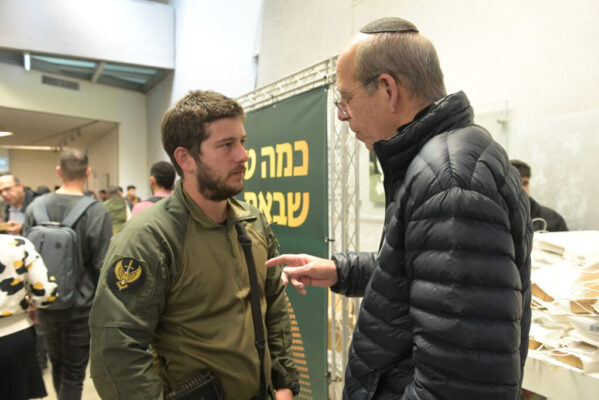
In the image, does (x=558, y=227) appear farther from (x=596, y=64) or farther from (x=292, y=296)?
(x=292, y=296)

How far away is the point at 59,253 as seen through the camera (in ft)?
7.99

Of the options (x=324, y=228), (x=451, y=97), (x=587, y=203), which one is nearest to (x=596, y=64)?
(x=587, y=203)

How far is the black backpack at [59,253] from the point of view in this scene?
241 cm

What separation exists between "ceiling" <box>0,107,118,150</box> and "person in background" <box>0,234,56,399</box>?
824 cm

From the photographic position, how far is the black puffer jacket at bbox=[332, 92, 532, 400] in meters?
0.67

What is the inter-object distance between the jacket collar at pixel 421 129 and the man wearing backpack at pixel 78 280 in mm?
2407

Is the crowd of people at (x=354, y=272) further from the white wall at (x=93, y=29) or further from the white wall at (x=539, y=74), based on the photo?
the white wall at (x=93, y=29)

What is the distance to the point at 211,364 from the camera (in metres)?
1.30

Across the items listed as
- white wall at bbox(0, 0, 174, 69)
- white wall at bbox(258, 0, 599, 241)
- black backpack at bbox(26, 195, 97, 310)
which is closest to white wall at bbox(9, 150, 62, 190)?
white wall at bbox(0, 0, 174, 69)

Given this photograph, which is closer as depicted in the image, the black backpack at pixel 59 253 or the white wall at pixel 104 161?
the black backpack at pixel 59 253

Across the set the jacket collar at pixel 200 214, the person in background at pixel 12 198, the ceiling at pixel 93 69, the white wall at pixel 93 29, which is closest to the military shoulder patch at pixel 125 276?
the jacket collar at pixel 200 214

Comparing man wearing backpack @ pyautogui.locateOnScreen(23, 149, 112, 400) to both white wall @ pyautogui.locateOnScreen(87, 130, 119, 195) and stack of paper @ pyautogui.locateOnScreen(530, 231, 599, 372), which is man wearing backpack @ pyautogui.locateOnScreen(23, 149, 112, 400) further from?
white wall @ pyautogui.locateOnScreen(87, 130, 119, 195)

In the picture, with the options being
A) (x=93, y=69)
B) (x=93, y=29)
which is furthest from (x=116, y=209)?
(x=93, y=69)

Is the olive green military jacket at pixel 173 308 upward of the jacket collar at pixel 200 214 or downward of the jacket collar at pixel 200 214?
downward
